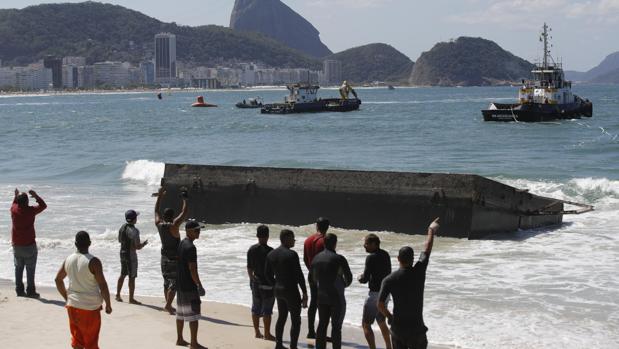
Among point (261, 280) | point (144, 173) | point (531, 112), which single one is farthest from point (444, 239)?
point (531, 112)

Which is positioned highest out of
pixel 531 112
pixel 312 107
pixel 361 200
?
pixel 361 200

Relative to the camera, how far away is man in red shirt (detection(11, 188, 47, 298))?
10.7 m

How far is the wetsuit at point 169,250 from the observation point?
983cm

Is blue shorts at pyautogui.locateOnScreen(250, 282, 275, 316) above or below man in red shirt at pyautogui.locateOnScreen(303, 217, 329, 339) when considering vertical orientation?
below

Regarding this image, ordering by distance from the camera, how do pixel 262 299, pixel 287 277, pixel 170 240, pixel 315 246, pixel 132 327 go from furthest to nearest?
1. pixel 170 240
2. pixel 132 327
3. pixel 262 299
4. pixel 315 246
5. pixel 287 277

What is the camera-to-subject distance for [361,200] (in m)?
15.9

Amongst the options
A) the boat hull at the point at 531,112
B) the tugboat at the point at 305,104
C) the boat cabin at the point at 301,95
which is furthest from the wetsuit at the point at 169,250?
the boat cabin at the point at 301,95

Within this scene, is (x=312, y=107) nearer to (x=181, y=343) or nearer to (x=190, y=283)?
(x=181, y=343)

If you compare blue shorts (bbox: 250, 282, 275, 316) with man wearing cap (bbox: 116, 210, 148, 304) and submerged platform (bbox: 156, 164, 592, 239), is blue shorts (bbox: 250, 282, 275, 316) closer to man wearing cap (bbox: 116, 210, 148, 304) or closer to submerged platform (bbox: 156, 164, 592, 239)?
man wearing cap (bbox: 116, 210, 148, 304)

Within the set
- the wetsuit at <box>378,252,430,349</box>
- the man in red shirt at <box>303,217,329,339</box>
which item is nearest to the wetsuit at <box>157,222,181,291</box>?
the man in red shirt at <box>303,217,329,339</box>

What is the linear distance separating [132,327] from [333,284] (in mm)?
2746

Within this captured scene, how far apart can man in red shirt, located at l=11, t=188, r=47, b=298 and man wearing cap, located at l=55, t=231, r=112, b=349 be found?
3.22 metres

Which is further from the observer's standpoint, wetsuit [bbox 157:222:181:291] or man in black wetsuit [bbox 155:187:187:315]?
wetsuit [bbox 157:222:181:291]

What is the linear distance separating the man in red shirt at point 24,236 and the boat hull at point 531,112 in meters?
54.5
